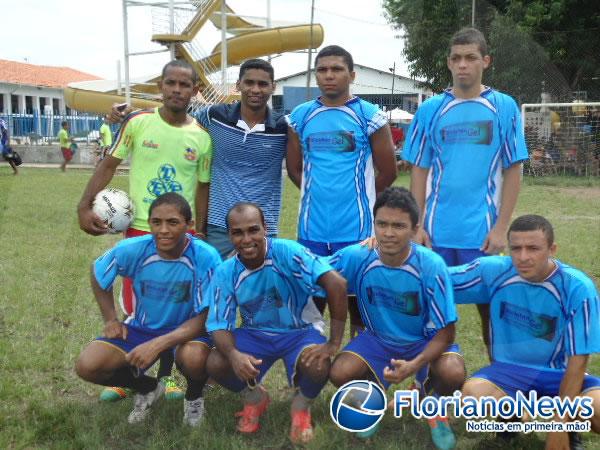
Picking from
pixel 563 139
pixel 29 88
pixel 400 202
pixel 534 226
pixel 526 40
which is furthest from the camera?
pixel 29 88

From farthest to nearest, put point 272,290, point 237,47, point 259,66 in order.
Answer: point 237,47 → point 259,66 → point 272,290

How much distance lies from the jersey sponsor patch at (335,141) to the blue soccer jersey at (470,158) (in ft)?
1.51

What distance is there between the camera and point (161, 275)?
4059mm

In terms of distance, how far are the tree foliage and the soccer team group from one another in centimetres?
1843

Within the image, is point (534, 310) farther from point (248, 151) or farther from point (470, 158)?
point (248, 151)

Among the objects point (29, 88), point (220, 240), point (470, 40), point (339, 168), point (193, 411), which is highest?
point (29, 88)

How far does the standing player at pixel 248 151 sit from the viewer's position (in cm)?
438

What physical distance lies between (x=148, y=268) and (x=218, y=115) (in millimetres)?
1092

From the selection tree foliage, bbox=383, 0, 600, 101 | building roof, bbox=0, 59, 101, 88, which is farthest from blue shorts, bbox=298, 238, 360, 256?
building roof, bbox=0, 59, 101, 88

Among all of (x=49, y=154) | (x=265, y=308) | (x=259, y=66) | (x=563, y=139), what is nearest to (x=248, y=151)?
(x=259, y=66)

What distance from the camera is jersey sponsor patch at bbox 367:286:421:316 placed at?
3770 millimetres

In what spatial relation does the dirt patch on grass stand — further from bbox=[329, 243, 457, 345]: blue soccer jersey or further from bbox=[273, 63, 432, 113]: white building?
bbox=[273, 63, 432, 113]: white building

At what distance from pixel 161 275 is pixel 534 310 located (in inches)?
80.0

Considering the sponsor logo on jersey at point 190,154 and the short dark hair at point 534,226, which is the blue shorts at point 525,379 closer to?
the short dark hair at point 534,226
